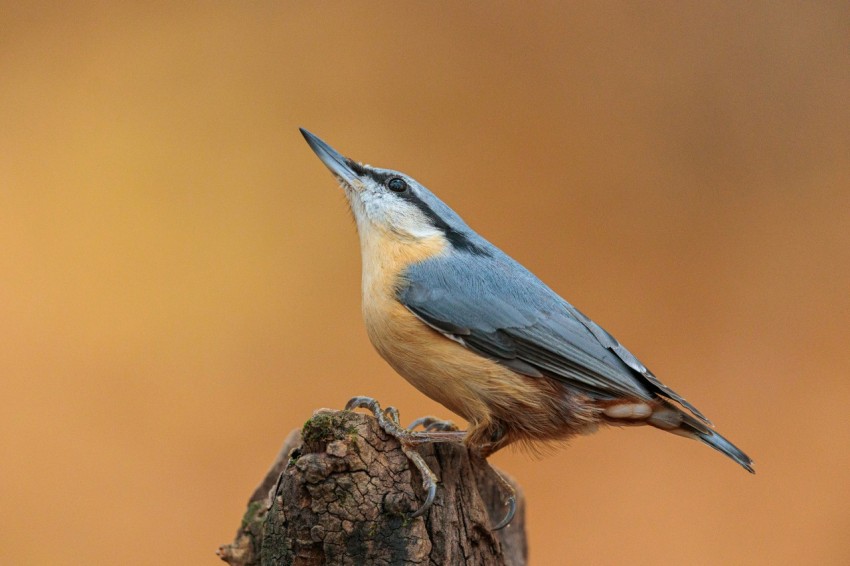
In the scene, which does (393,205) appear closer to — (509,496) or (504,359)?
(504,359)

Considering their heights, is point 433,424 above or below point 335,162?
below

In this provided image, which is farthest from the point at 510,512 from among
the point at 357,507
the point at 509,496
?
the point at 357,507

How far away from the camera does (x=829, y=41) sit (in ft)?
12.6

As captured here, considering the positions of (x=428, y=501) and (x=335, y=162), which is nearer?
(x=428, y=501)

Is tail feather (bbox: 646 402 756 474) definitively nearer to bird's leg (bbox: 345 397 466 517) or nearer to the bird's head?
bird's leg (bbox: 345 397 466 517)

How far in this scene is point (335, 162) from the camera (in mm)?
2775

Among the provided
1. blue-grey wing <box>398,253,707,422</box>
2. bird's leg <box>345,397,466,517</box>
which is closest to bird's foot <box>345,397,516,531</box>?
bird's leg <box>345,397,466,517</box>

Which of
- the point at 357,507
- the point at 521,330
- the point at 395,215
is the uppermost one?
the point at 395,215

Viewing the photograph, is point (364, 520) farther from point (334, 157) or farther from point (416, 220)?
point (334, 157)

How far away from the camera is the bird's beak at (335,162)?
2.75 m

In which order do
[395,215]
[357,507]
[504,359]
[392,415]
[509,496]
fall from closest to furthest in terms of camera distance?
1. [357,507]
2. [392,415]
3. [504,359]
4. [509,496]
5. [395,215]

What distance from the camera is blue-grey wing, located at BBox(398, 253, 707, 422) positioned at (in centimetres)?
233

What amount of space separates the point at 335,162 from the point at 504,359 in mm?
948

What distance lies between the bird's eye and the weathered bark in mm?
939
